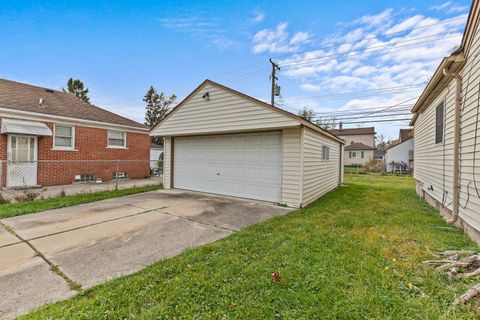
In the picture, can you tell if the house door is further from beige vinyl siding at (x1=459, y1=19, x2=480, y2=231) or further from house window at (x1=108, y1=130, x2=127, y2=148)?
beige vinyl siding at (x1=459, y1=19, x2=480, y2=231)

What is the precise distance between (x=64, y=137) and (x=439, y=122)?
1440 cm

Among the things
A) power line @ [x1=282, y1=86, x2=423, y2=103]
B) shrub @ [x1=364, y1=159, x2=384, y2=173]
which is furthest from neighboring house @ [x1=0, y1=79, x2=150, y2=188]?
shrub @ [x1=364, y1=159, x2=384, y2=173]

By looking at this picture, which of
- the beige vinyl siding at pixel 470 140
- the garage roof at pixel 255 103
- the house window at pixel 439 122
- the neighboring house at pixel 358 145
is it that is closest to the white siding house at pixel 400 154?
the neighboring house at pixel 358 145

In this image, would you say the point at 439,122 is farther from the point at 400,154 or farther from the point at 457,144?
the point at 400,154

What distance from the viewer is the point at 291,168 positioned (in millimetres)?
6621

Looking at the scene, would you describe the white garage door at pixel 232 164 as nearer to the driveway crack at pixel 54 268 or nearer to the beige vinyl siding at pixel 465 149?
the beige vinyl siding at pixel 465 149

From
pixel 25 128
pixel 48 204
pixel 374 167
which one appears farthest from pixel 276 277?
pixel 374 167

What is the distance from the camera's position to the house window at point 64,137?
33.9 ft

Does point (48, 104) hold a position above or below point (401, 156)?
above

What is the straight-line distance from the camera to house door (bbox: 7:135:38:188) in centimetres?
901

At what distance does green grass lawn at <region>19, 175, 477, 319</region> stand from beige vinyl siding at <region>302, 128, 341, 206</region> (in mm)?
2829

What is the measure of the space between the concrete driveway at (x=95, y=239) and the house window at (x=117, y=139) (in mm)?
6645

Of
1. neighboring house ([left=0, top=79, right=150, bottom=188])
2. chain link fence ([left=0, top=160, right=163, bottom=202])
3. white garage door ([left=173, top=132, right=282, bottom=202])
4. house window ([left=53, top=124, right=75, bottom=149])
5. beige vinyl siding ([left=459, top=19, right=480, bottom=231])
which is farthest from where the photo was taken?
house window ([left=53, top=124, right=75, bottom=149])

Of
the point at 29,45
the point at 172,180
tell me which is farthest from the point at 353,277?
the point at 29,45
